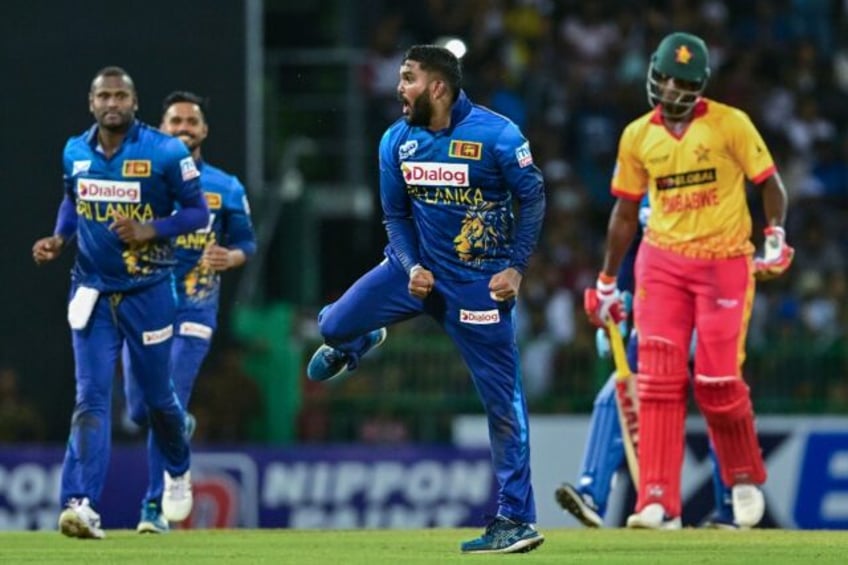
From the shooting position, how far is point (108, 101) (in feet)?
42.0

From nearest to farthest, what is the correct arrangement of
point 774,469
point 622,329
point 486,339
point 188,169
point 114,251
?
1. point 486,339
2. point 114,251
3. point 188,169
4. point 622,329
5. point 774,469

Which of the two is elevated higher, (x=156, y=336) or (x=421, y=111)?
(x=421, y=111)

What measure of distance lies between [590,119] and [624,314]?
10.8 m

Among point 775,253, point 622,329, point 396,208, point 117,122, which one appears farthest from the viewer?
point 622,329

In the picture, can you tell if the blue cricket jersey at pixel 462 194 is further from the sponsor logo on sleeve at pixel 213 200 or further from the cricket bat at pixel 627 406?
the sponsor logo on sleeve at pixel 213 200

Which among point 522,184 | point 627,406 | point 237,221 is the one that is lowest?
point 627,406

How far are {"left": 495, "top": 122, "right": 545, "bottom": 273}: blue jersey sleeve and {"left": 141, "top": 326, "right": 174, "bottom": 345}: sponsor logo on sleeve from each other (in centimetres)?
268

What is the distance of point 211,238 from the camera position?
1483cm

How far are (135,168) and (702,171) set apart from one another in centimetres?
329

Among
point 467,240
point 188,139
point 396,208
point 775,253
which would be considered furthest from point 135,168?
point 775,253

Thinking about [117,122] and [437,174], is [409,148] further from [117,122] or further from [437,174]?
[117,122]

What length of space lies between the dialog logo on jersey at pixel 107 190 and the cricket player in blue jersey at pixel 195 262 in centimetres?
129

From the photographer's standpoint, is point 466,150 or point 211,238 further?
point 211,238

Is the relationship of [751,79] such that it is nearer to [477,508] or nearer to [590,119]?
[590,119]
